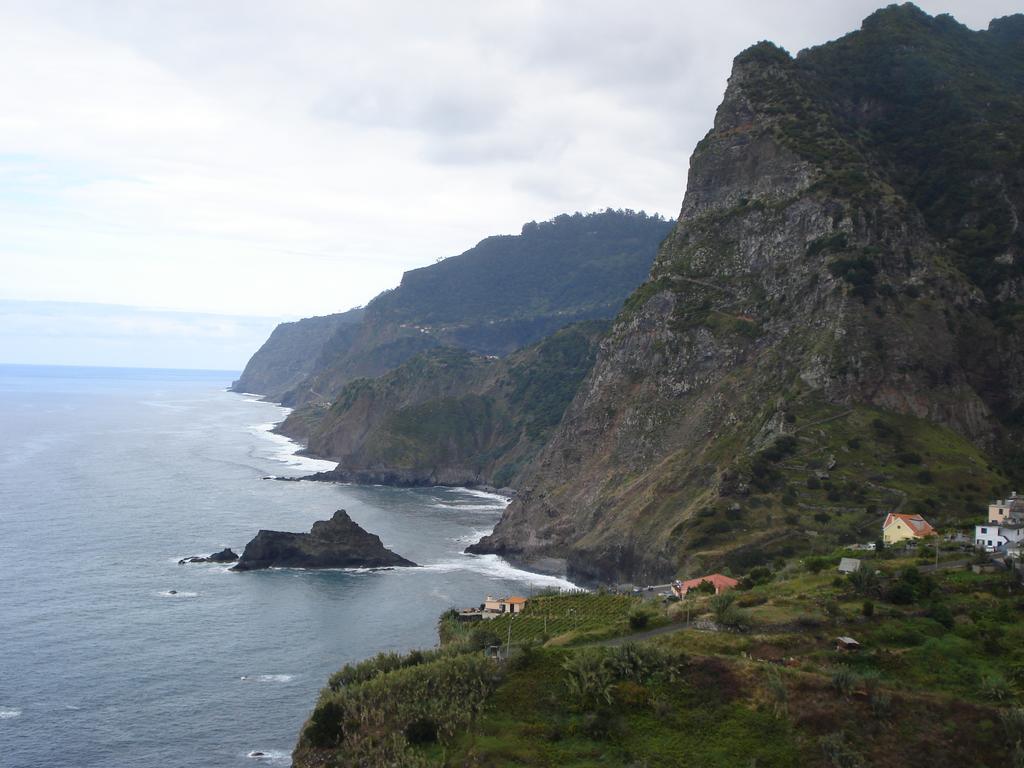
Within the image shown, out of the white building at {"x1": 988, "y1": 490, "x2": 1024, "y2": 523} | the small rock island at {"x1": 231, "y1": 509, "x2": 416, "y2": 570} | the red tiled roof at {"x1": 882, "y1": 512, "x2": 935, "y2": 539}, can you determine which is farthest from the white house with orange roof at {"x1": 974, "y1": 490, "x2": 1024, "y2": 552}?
the small rock island at {"x1": 231, "y1": 509, "x2": 416, "y2": 570}

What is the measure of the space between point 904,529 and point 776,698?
36.4 metres

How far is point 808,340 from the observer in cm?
11131

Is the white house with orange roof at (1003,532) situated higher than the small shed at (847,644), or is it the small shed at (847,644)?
the white house with orange roof at (1003,532)

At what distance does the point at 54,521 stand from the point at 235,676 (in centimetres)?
6582

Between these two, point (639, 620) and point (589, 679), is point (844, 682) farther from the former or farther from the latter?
point (639, 620)

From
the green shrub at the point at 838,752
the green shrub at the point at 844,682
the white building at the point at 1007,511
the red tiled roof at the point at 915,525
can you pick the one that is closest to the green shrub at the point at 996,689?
the green shrub at the point at 844,682

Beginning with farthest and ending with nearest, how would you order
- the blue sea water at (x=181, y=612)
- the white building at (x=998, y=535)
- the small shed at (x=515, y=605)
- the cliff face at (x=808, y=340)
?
the cliff face at (x=808, y=340)
the small shed at (x=515, y=605)
the blue sea water at (x=181, y=612)
the white building at (x=998, y=535)

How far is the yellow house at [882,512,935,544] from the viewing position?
237 feet

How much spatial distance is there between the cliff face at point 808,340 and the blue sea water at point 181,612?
60.8 ft

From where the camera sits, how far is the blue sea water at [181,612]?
2447 inches

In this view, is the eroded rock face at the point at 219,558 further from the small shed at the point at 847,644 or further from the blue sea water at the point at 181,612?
the small shed at the point at 847,644

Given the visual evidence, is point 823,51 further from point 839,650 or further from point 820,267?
point 839,650

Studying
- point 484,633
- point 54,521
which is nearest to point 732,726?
point 484,633

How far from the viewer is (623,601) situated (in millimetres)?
70312
